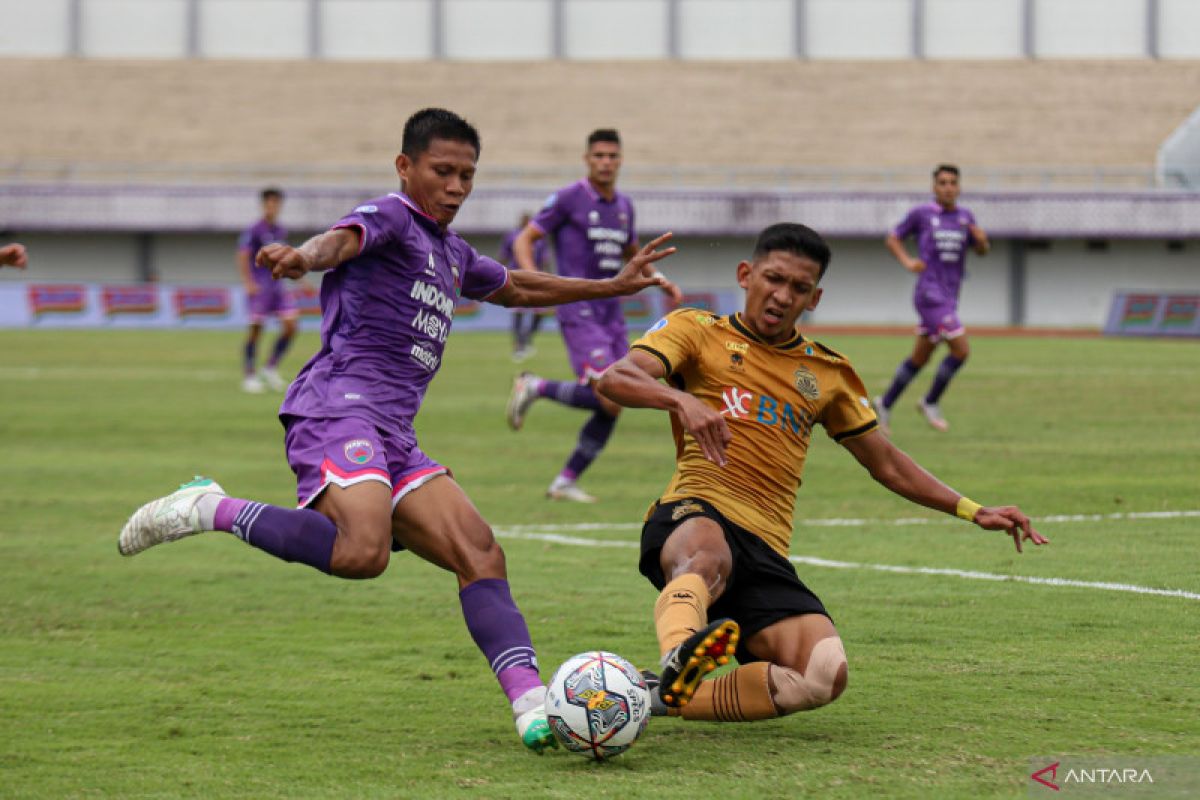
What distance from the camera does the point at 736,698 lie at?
5605 mm

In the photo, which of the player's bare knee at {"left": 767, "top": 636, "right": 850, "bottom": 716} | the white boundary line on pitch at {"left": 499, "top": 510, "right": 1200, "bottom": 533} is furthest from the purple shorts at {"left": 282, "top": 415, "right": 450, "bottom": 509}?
the white boundary line on pitch at {"left": 499, "top": 510, "right": 1200, "bottom": 533}

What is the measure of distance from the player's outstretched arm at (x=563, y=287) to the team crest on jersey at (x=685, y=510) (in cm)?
94

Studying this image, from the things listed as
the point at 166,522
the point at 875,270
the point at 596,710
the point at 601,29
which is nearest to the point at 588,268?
the point at 166,522

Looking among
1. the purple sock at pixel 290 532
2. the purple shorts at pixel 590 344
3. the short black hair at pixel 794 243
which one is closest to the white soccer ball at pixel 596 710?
the purple sock at pixel 290 532

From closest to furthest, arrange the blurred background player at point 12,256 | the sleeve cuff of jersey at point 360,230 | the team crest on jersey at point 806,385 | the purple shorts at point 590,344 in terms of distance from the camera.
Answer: the sleeve cuff of jersey at point 360,230, the team crest on jersey at point 806,385, the blurred background player at point 12,256, the purple shorts at point 590,344

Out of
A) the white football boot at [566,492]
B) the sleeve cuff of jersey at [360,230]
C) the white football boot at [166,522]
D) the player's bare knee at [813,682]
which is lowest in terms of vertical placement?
the white football boot at [566,492]

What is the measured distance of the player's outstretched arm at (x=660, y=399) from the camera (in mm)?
5273

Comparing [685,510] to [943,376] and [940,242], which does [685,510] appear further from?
[940,242]

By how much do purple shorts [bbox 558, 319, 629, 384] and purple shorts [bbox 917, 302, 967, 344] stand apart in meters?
5.36

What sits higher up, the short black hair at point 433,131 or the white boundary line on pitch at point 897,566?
the short black hair at point 433,131

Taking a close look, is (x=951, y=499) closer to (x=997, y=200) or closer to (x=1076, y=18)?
(x=997, y=200)

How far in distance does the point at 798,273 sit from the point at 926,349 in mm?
11413

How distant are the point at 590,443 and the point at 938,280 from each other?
6.69m

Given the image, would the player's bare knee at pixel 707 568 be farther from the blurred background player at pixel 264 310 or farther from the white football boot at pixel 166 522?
the blurred background player at pixel 264 310
